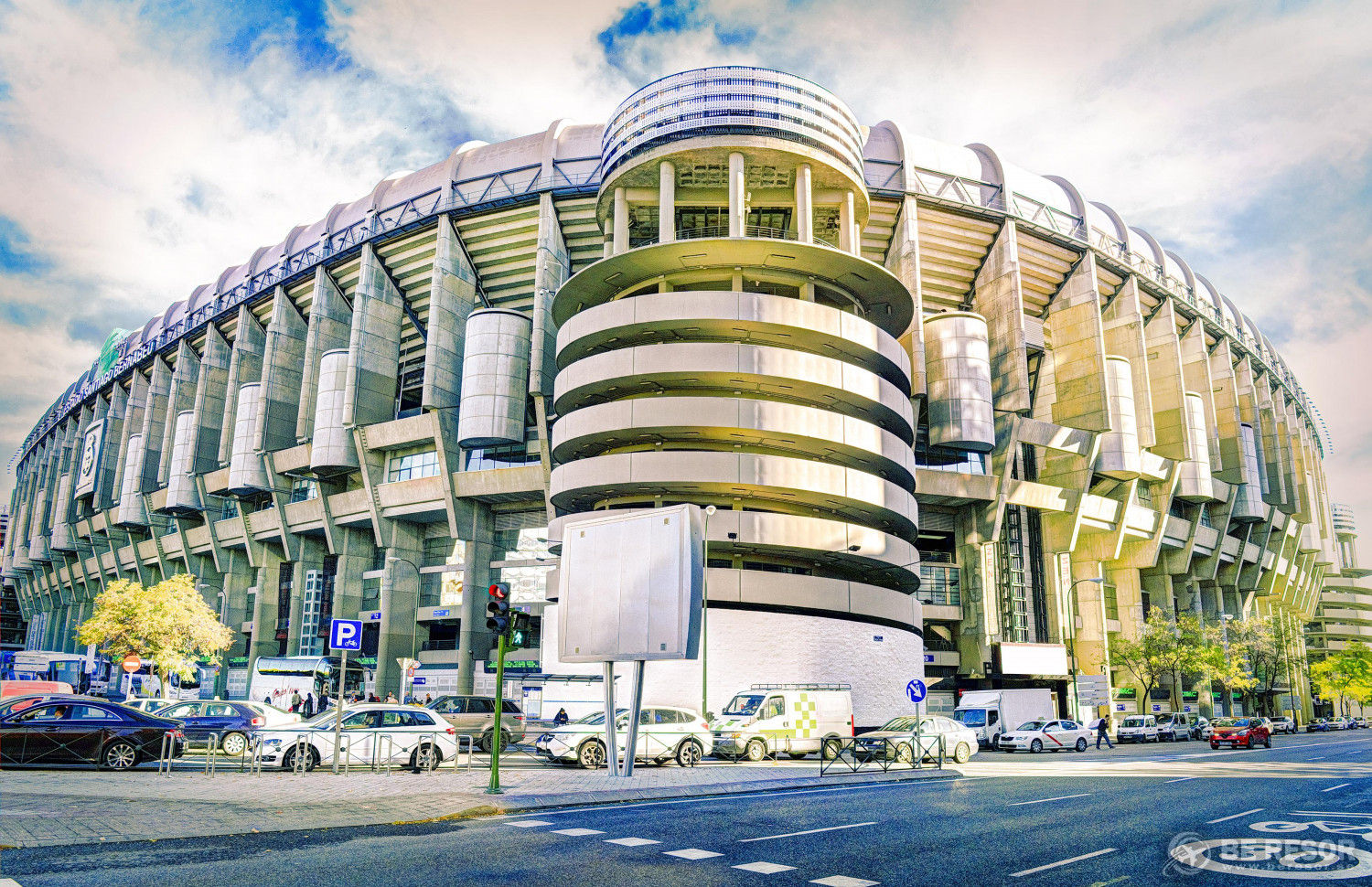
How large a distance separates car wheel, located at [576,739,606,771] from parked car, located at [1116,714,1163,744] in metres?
37.8

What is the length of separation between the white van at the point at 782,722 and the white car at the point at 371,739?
8.77 meters

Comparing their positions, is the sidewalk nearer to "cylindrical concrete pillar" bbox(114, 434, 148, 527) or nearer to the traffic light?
the traffic light

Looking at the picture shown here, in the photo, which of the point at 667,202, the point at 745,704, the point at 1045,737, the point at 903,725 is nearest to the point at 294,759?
the point at 745,704

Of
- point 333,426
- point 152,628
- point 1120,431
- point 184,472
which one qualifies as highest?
point 1120,431

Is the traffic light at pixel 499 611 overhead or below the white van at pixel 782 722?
overhead

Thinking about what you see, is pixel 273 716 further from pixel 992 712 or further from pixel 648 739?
pixel 992 712

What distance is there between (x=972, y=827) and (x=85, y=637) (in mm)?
52559

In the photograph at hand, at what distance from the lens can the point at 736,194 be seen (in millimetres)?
46469

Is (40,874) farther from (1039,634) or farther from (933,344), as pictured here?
(1039,634)

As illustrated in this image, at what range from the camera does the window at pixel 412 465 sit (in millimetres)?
58375

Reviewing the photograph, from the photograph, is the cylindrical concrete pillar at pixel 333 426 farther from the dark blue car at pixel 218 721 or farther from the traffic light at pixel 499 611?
the traffic light at pixel 499 611

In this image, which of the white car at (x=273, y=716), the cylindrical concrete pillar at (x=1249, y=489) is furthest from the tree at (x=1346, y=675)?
the white car at (x=273, y=716)

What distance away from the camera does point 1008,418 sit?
57.1 meters

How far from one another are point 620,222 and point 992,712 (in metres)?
31.2
